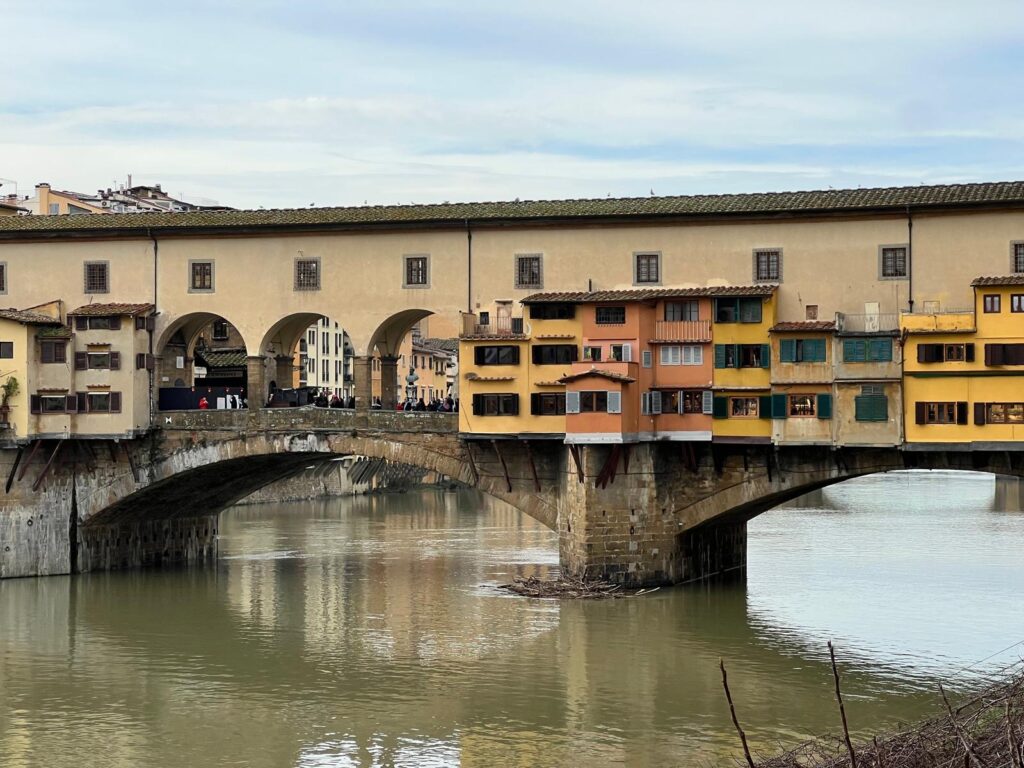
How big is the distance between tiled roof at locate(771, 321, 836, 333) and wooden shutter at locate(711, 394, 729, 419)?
2.18 metres

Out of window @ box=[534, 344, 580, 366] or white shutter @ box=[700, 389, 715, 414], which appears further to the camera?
window @ box=[534, 344, 580, 366]

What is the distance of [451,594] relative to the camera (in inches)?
1625

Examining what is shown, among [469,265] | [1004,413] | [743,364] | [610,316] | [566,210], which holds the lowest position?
[1004,413]

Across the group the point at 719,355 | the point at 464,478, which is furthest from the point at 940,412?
the point at 464,478

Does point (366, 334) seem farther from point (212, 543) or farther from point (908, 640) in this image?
point (908, 640)

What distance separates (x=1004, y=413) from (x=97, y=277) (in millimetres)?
24904

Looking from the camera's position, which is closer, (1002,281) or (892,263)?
(1002,281)

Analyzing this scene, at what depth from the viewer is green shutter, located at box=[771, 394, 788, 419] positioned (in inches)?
1538

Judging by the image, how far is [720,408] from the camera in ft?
131

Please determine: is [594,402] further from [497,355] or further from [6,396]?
[6,396]

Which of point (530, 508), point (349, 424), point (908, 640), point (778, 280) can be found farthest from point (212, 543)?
point (908, 640)

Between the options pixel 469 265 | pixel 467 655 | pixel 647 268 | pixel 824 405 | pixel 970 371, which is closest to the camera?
pixel 467 655

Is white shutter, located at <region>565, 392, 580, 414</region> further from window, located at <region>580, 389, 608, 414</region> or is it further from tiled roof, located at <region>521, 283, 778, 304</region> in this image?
tiled roof, located at <region>521, 283, 778, 304</region>

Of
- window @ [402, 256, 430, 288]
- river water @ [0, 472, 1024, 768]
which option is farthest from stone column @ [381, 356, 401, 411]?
river water @ [0, 472, 1024, 768]
